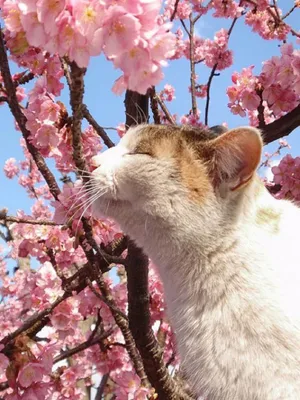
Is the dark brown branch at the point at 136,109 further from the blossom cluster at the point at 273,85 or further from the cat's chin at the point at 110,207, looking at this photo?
the blossom cluster at the point at 273,85

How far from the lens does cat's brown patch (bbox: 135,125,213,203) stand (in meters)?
1.66

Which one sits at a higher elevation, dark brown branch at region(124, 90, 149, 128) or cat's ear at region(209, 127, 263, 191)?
dark brown branch at region(124, 90, 149, 128)

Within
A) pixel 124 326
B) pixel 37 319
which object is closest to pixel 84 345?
pixel 37 319

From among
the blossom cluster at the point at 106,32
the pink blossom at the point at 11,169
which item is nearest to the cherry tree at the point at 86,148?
the blossom cluster at the point at 106,32

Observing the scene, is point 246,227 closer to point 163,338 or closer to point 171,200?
point 171,200

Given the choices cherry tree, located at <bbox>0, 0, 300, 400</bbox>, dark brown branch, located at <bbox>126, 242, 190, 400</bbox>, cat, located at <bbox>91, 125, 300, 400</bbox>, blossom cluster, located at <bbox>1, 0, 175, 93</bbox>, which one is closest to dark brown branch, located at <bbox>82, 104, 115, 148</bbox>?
cherry tree, located at <bbox>0, 0, 300, 400</bbox>

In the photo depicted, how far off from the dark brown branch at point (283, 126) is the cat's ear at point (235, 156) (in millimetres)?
1263

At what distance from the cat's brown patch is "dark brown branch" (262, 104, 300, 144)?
3.54 feet

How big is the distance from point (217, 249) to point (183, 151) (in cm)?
36

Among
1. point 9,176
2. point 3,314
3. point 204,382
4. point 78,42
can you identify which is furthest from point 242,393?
point 9,176

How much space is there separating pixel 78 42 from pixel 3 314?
5.27m

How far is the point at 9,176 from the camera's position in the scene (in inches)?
382

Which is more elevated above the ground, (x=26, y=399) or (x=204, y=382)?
(x=26, y=399)

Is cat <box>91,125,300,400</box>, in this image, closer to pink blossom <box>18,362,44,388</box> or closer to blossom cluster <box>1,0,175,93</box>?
blossom cluster <box>1,0,175,93</box>
